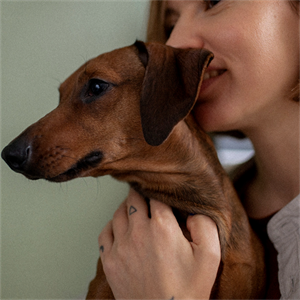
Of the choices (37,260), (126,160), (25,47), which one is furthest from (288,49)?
(37,260)

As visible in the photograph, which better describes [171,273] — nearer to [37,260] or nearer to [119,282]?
[119,282]

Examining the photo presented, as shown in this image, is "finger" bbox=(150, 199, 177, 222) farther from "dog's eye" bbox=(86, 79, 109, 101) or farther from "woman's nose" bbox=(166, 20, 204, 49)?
"woman's nose" bbox=(166, 20, 204, 49)

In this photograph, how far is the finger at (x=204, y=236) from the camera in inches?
46.1

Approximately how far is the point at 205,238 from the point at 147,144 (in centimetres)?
44

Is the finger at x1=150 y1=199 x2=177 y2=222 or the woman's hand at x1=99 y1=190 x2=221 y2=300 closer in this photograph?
the woman's hand at x1=99 y1=190 x2=221 y2=300

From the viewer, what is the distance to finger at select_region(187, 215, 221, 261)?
1.17 meters

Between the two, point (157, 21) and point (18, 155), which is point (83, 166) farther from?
point (157, 21)

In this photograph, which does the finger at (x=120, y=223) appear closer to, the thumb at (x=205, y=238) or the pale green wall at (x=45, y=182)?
the thumb at (x=205, y=238)

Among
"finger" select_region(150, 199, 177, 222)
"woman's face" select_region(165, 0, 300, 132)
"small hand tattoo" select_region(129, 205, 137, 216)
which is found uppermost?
"woman's face" select_region(165, 0, 300, 132)

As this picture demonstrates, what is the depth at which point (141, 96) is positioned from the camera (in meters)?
1.10

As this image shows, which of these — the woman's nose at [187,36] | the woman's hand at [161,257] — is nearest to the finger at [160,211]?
the woman's hand at [161,257]

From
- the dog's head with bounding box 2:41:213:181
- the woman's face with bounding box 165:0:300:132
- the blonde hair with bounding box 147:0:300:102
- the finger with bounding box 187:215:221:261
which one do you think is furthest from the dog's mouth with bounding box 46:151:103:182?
Result: the blonde hair with bounding box 147:0:300:102

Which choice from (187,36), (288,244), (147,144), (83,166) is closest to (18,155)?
(83,166)

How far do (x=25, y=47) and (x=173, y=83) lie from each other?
1071 millimetres
